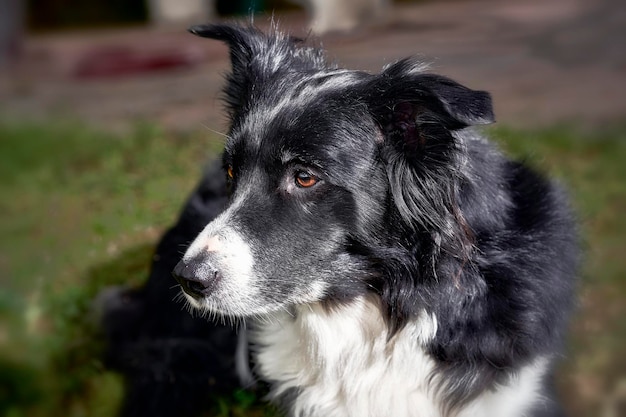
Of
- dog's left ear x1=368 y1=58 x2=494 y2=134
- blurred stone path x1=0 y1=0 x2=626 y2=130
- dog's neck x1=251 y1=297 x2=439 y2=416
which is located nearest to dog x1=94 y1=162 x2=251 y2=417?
dog's neck x1=251 y1=297 x2=439 y2=416

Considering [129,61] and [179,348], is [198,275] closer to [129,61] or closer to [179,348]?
[179,348]

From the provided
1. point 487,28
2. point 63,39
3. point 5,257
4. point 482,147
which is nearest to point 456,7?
point 487,28

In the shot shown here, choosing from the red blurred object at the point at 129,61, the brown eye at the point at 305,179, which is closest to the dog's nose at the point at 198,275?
the brown eye at the point at 305,179

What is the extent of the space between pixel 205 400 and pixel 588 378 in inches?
76.6

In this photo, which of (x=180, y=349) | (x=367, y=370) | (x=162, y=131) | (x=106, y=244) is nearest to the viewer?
(x=367, y=370)

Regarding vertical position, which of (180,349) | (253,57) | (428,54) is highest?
(253,57)

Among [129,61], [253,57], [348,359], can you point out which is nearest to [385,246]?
[348,359]

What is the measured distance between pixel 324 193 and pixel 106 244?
3025 millimetres

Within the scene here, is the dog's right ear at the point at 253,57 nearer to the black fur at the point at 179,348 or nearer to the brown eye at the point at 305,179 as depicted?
the brown eye at the point at 305,179

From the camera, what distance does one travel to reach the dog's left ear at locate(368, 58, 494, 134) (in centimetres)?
237

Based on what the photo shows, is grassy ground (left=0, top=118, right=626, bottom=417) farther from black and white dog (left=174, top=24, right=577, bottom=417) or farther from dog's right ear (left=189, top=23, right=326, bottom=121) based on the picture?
dog's right ear (left=189, top=23, right=326, bottom=121)

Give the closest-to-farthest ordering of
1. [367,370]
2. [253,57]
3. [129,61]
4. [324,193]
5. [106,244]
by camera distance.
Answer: [324,193]
[367,370]
[253,57]
[106,244]
[129,61]

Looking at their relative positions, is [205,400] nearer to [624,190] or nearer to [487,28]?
[624,190]

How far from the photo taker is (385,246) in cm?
284
